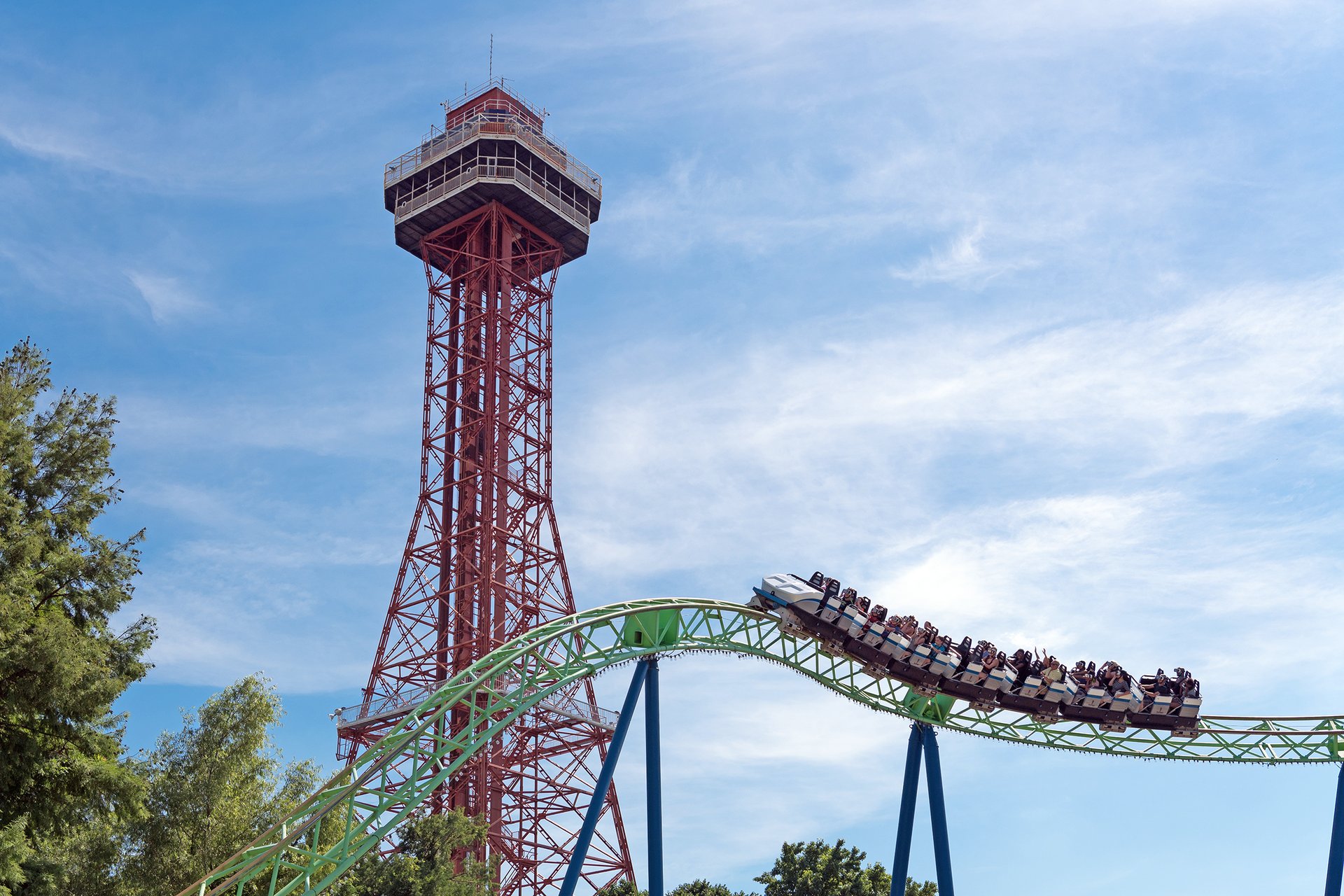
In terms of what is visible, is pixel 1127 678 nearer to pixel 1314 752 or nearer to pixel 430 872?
pixel 1314 752

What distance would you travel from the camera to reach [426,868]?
104ft

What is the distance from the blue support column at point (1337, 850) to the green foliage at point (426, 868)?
18066 mm

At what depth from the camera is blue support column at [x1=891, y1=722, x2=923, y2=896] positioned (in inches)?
1187

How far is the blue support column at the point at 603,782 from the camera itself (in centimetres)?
2667

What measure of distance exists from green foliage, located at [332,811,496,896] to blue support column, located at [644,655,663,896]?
5.74 metres

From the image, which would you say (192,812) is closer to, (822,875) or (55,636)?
(55,636)

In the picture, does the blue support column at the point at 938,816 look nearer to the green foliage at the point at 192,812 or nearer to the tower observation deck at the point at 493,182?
the green foliage at the point at 192,812

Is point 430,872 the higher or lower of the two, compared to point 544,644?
lower

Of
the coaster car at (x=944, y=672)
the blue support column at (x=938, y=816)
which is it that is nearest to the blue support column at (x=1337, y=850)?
the coaster car at (x=944, y=672)

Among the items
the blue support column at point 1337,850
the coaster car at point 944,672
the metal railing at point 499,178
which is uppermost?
the metal railing at point 499,178

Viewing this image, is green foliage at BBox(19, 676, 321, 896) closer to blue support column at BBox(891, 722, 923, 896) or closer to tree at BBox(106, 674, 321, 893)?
tree at BBox(106, 674, 321, 893)

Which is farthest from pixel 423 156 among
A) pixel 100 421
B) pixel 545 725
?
pixel 100 421

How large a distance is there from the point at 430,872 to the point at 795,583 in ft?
32.1

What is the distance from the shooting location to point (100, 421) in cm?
2831
